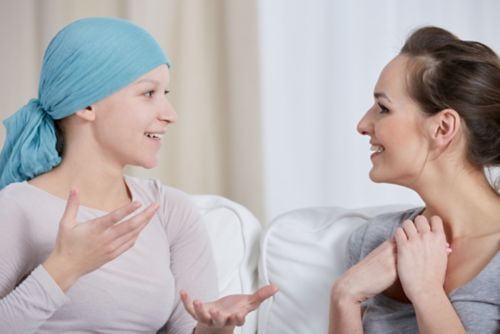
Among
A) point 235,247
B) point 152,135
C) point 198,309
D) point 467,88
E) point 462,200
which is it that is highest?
point 467,88

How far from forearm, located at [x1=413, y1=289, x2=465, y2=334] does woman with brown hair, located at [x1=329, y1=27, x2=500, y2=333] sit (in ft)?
0.10

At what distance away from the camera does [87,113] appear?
147 cm

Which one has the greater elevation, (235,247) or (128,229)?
(128,229)

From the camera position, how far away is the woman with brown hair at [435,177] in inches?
53.4

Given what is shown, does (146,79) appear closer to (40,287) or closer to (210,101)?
(40,287)

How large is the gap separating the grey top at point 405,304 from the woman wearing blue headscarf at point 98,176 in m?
0.32

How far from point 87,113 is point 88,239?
1.06 feet

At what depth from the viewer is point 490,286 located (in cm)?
131

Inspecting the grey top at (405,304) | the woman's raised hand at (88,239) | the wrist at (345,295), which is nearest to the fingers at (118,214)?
the woman's raised hand at (88,239)

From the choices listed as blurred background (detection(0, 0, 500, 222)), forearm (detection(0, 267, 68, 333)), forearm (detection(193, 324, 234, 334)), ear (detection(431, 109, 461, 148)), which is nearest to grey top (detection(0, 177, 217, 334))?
forearm (detection(0, 267, 68, 333))

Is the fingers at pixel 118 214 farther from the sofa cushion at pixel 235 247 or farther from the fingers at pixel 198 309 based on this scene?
the sofa cushion at pixel 235 247

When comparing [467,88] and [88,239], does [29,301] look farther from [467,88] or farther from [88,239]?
[467,88]

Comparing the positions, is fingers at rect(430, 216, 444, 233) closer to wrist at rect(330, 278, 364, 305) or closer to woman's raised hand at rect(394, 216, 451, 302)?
woman's raised hand at rect(394, 216, 451, 302)

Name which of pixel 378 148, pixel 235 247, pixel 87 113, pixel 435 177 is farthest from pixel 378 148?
pixel 87 113
